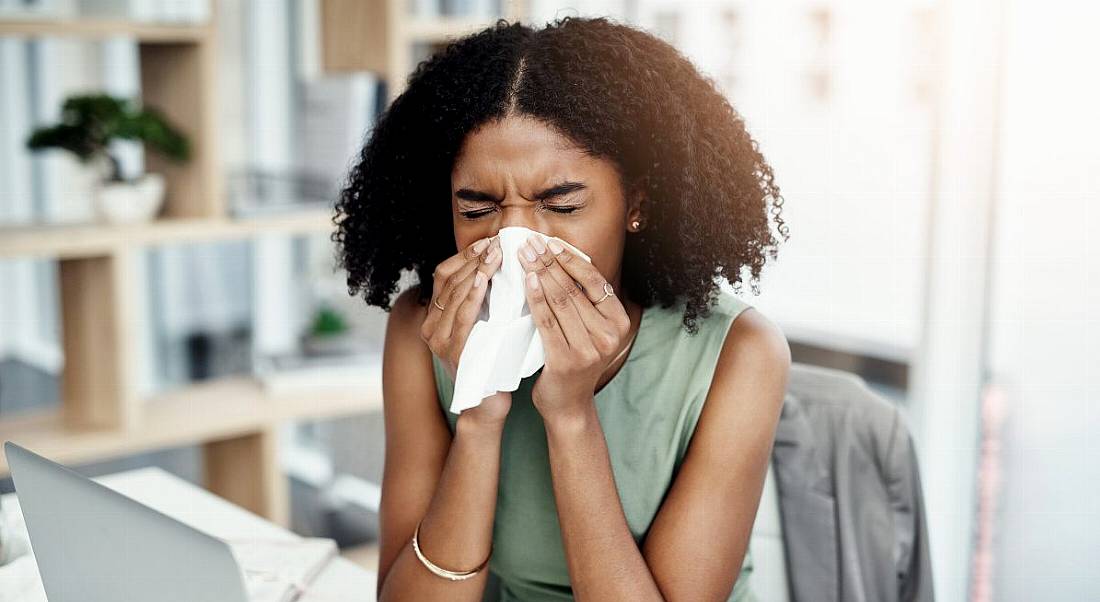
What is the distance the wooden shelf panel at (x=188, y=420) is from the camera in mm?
2391

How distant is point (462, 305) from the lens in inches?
44.8

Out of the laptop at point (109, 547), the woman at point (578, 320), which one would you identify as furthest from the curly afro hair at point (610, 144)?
the laptop at point (109, 547)

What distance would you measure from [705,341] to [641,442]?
141 millimetres

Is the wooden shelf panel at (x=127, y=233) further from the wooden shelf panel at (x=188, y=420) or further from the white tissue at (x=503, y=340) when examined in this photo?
the white tissue at (x=503, y=340)

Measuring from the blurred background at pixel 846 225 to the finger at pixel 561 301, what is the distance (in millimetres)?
730

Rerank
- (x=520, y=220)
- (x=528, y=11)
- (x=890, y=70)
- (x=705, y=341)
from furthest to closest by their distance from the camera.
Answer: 1. (x=528, y=11)
2. (x=890, y=70)
3. (x=705, y=341)
4. (x=520, y=220)

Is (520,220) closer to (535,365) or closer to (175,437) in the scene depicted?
(535,365)

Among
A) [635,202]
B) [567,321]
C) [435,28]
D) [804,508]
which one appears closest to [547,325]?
[567,321]

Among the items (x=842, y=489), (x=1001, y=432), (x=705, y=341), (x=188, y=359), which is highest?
(x=705, y=341)

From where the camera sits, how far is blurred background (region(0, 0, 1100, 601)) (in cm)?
205

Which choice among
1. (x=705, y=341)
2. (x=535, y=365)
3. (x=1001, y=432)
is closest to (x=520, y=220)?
(x=535, y=365)

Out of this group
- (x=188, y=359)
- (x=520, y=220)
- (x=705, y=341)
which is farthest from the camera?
(x=188, y=359)

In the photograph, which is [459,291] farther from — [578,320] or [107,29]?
[107,29]

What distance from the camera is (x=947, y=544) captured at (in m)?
2.29
